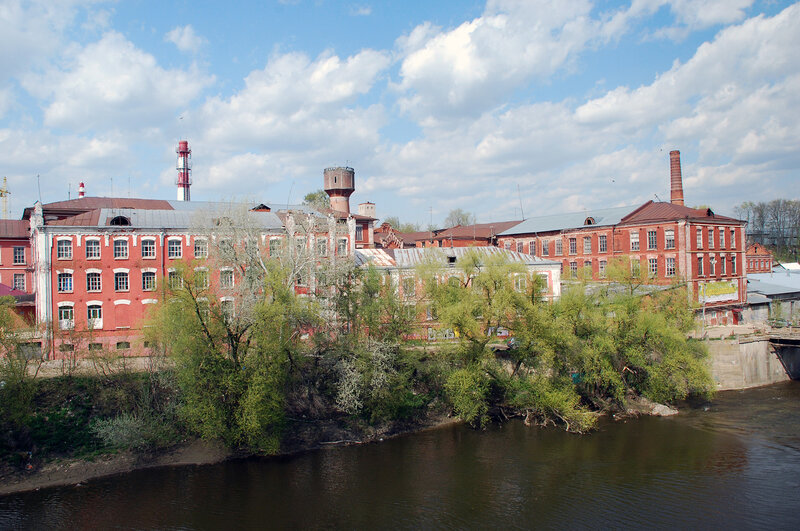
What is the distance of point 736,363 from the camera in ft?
128

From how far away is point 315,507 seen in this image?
22.2m

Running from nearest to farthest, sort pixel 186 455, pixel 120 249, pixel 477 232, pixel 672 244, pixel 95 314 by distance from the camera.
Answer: pixel 186 455 → pixel 95 314 → pixel 120 249 → pixel 672 244 → pixel 477 232

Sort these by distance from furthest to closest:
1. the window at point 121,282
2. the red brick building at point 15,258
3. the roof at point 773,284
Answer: the roof at point 773,284 < the red brick building at point 15,258 < the window at point 121,282

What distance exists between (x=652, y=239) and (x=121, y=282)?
43384 millimetres

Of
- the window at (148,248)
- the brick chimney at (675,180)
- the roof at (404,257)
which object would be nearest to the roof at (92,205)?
the window at (148,248)

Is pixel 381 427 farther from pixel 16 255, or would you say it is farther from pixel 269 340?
pixel 16 255

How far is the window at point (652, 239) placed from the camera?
5134 centimetres

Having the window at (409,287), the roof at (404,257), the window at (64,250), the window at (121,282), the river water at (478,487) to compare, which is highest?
the window at (64,250)

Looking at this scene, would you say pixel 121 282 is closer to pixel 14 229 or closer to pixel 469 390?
pixel 469 390

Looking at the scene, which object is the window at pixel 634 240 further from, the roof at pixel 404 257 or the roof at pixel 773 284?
the roof at pixel 773 284

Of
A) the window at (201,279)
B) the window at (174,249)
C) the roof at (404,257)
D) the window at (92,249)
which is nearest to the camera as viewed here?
the window at (201,279)

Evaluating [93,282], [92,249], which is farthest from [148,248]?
[93,282]

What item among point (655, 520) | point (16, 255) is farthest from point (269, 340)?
point (16, 255)

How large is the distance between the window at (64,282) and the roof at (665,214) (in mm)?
45121
